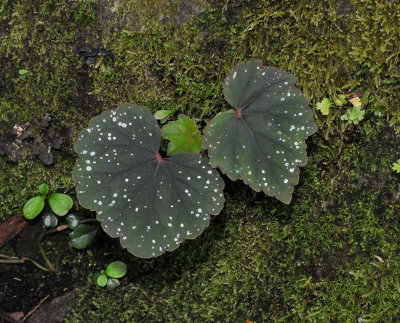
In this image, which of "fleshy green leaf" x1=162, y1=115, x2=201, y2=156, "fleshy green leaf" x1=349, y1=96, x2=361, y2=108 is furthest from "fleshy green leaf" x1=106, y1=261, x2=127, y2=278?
"fleshy green leaf" x1=349, y1=96, x2=361, y2=108

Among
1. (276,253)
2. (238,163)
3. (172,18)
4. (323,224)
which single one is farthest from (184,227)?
(172,18)

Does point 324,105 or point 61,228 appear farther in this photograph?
point 61,228

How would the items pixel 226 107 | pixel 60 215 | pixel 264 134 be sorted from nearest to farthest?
pixel 264 134 < pixel 226 107 < pixel 60 215

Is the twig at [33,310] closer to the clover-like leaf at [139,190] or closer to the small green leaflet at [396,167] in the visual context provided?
the clover-like leaf at [139,190]

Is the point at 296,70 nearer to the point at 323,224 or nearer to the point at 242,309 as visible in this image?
the point at 323,224

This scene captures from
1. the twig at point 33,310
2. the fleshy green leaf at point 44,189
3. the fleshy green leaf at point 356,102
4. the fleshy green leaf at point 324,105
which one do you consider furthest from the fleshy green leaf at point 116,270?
the fleshy green leaf at point 356,102

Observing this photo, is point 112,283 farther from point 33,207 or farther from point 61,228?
point 33,207

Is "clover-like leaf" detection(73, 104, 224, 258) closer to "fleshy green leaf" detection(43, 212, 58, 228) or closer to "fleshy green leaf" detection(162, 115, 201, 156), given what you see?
"fleshy green leaf" detection(162, 115, 201, 156)

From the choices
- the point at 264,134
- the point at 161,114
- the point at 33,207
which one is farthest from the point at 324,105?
the point at 33,207
